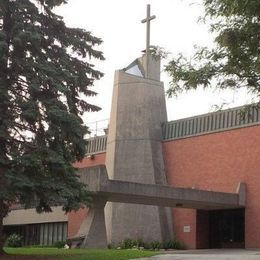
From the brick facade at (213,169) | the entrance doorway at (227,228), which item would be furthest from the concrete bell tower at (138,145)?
the entrance doorway at (227,228)

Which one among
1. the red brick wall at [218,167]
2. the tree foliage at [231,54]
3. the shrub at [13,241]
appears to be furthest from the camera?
the shrub at [13,241]

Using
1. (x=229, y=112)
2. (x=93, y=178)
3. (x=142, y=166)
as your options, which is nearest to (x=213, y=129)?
(x=229, y=112)

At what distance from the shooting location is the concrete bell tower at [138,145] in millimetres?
36344

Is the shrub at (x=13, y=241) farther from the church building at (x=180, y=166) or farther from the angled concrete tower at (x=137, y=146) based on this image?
the angled concrete tower at (x=137, y=146)

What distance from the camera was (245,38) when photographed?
40.2 ft

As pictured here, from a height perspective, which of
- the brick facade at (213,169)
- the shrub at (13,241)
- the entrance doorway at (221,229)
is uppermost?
the brick facade at (213,169)

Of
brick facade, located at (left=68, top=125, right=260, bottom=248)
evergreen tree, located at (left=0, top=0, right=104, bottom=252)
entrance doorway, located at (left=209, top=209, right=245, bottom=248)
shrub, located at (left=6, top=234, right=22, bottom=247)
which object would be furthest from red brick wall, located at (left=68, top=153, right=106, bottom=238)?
evergreen tree, located at (left=0, top=0, right=104, bottom=252)

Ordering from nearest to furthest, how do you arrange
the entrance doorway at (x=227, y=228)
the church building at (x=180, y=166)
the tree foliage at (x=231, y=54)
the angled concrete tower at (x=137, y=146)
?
1. the tree foliage at (x=231, y=54)
2. the church building at (x=180, y=166)
3. the entrance doorway at (x=227, y=228)
4. the angled concrete tower at (x=137, y=146)

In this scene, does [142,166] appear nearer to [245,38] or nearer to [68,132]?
[68,132]

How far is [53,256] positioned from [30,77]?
6010mm

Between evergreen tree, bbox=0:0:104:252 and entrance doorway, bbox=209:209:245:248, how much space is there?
1704 cm

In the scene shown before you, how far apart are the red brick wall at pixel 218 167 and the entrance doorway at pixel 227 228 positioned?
1.33 metres

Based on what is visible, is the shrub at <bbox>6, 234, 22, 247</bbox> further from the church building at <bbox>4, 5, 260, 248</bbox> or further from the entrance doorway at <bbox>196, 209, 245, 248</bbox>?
the entrance doorway at <bbox>196, 209, 245, 248</bbox>

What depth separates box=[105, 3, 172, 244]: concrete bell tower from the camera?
36344 millimetres
